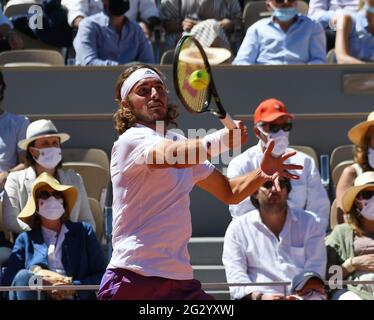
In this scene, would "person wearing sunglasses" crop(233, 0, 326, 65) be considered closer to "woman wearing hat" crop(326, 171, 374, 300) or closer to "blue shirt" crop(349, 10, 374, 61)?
"blue shirt" crop(349, 10, 374, 61)

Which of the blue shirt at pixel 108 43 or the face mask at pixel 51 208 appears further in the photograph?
the blue shirt at pixel 108 43

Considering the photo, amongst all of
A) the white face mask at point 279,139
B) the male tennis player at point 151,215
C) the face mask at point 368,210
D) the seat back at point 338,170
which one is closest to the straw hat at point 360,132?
the seat back at point 338,170

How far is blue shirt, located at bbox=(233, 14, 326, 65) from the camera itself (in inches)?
373

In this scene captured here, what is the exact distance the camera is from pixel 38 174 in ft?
26.7

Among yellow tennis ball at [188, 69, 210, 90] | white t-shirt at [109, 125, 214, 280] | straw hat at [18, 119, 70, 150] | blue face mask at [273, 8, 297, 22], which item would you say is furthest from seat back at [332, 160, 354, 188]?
yellow tennis ball at [188, 69, 210, 90]

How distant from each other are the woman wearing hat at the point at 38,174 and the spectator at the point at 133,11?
194 centimetres

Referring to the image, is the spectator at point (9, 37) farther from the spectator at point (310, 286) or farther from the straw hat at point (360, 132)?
the spectator at point (310, 286)

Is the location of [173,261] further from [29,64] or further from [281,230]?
[29,64]

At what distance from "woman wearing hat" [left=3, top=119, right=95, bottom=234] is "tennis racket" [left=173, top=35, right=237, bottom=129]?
9.74 feet

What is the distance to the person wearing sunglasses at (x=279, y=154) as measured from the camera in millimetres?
8031

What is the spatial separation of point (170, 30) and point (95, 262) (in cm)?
335

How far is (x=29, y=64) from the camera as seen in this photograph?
9539 millimetres
